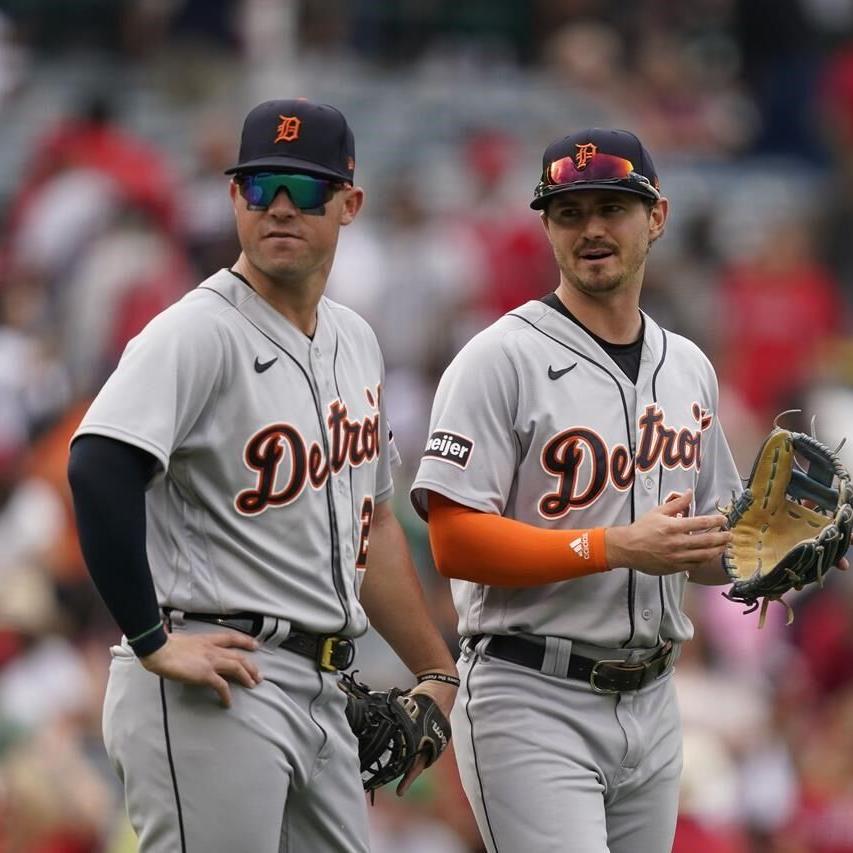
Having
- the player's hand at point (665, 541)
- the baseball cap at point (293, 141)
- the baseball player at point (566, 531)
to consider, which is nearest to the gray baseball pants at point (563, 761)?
the baseball player at point (566, 531)

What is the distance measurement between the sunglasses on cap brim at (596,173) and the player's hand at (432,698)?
3.53ft

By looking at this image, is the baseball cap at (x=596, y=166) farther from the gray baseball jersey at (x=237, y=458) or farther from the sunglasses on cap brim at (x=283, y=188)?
the gray baseball jersey at (x=237, y=458)

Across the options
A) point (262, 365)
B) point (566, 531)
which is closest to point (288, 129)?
point (262, 365)

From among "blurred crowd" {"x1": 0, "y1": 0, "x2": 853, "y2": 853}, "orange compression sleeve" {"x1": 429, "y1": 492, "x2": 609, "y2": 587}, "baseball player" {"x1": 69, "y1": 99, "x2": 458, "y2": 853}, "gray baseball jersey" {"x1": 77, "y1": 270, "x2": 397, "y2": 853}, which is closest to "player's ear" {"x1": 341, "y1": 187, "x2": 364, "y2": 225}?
"baseball player" {"x1": 69, "y1": 99, "x2": 458, "y2": 853}

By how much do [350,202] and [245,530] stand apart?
0.74 meters

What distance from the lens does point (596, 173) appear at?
4090 mm

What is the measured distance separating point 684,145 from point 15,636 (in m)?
6.67

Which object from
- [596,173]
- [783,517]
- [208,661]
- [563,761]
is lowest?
[563,761]

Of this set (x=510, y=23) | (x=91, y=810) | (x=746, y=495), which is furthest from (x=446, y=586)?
(x=510, y=23)

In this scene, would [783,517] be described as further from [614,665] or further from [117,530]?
[117,530]

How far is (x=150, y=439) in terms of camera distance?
3588mm

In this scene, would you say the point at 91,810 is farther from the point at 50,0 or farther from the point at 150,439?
the point at 50,0

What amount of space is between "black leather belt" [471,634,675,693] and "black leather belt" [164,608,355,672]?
1.14 feet

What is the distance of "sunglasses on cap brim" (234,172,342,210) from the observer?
3.85 metres
